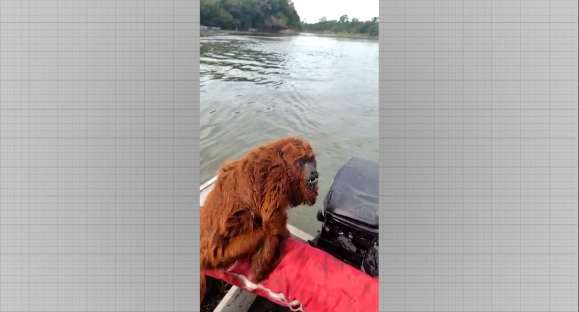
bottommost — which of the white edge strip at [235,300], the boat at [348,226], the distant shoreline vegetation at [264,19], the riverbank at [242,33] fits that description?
the white edge strip at [235,300]

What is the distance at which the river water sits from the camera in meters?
1.14

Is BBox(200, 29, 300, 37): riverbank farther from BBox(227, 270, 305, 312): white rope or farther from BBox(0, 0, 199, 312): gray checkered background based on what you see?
BBox(227, 270, 305, 312): white rope

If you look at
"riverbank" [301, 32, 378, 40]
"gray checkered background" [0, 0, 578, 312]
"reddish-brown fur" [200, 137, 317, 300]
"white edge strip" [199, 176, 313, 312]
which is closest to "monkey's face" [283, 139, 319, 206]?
"reddish-brown fur" [200, 137, 317, 300]

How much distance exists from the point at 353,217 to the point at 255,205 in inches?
12.8

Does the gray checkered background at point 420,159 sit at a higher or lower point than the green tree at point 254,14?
lower

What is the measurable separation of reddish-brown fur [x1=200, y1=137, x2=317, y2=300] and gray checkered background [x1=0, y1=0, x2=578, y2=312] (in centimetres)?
7

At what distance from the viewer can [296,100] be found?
46.4 inches

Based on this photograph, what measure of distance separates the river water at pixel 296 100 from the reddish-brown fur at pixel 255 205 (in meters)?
0.04

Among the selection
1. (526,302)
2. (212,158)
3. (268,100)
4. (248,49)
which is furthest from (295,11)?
(526,302)

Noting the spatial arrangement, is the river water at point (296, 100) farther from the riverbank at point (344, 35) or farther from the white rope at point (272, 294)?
the white rope at point (272, 294)

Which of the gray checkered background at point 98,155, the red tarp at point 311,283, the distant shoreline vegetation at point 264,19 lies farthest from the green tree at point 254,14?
the red tarp at point 311,283

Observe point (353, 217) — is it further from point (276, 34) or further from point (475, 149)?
point (276, 34)

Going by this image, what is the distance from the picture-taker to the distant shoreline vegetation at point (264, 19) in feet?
3.86

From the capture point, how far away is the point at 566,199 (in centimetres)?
109
